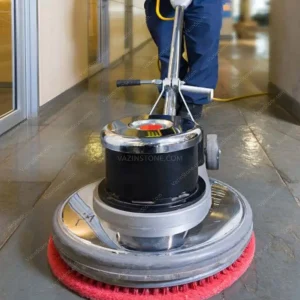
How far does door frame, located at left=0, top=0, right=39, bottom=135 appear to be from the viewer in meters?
1.94

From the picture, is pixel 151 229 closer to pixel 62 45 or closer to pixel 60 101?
pixel 60 101

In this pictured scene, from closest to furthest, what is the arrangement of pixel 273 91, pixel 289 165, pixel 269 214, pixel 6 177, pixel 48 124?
pixel 269 214 → pixel 6 177 → pixel 289 165 → pixel 48 124 → pixel 273 91

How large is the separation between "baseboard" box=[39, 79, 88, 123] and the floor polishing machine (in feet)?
4.32

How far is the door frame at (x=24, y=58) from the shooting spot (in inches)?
76.4

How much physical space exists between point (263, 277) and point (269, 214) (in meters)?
0.27

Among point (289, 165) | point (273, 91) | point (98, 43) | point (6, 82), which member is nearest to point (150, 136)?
point (289, 165)

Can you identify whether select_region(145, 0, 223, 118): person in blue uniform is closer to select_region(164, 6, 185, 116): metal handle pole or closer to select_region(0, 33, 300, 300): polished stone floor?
select_region(0, 33, 300, 300): polished stone floor

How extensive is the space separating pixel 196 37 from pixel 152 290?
1340 millimetres

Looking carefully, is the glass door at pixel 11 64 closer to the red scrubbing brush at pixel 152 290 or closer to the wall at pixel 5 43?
the wall at pixel 5 43

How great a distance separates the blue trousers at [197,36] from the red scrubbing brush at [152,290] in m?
1.23

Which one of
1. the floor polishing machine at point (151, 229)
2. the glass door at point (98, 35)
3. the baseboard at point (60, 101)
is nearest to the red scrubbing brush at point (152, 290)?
the floor polishing machine at point (151, 229)

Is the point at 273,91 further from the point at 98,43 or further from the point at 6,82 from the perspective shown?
the point at 98,43

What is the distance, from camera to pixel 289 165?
4.59ft

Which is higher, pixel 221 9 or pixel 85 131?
pixel 221 9
